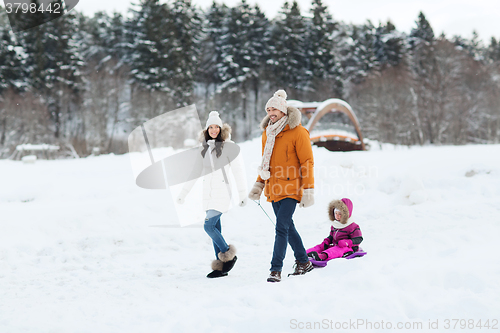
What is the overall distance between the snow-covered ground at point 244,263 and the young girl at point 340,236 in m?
0.30

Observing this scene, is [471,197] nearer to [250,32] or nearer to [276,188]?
[276,188]

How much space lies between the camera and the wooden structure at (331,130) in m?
20.5

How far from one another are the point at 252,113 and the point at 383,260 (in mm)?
42435

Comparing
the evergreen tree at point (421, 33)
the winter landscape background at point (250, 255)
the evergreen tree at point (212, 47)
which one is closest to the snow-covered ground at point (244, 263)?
the winter landscape background at point (250, 255)

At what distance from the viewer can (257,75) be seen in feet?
145

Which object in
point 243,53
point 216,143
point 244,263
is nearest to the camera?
point 216,143

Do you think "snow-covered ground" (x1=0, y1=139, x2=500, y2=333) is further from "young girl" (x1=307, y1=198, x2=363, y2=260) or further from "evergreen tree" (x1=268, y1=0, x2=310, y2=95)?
"evergreen tree" (x1=268, y1=0, x2=310, y2=95)

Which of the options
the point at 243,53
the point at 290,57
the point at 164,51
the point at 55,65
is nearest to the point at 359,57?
the point at 290,57

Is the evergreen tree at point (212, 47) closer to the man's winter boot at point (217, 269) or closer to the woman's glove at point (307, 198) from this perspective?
the man's winter boot at point (217, 269)

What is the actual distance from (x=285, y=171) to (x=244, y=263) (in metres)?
1.88

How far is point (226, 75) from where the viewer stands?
44.2 metres

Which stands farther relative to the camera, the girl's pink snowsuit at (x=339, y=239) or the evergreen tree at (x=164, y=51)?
the evergreen tree at (x=164, y=51)

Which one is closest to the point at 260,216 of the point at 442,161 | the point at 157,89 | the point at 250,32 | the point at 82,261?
the point at 82,261

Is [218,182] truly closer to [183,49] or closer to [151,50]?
[151,50]
